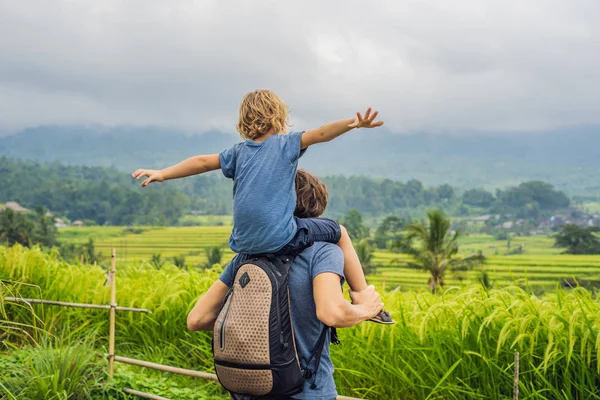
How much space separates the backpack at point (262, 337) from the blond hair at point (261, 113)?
1.15 ft

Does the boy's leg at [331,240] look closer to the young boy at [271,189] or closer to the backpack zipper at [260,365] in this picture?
the young boy at [271,189]

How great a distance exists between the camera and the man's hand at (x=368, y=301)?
67.4 inches

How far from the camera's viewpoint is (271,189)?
1.73 m

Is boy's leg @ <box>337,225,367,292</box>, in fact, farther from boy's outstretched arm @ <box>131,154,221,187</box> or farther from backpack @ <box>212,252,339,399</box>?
boy's outstretched arm @ <box>131,154,221,187</box>

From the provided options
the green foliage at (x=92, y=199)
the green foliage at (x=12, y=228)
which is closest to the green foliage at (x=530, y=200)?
the green foliage at (x=92, y=199)

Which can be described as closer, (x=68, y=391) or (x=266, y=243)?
(x=266, y=243)

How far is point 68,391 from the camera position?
136 inches

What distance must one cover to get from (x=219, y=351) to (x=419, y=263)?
39939 millimetres

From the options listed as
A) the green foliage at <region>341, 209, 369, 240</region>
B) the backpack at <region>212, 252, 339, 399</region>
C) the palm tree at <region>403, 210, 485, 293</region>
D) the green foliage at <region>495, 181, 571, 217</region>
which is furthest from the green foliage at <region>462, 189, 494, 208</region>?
the backpack at <region>212, 252, 339, 399</region>

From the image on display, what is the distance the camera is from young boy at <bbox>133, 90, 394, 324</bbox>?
1723 mm

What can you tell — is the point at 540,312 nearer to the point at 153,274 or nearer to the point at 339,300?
the point at 339,300

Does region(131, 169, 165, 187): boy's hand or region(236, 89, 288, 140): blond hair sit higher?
region(236, 89, 288, 140): blond hair

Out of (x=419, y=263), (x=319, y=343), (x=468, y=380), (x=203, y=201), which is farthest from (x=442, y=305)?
(x=203, y=201)

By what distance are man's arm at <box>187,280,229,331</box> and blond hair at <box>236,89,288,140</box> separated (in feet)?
1.51
